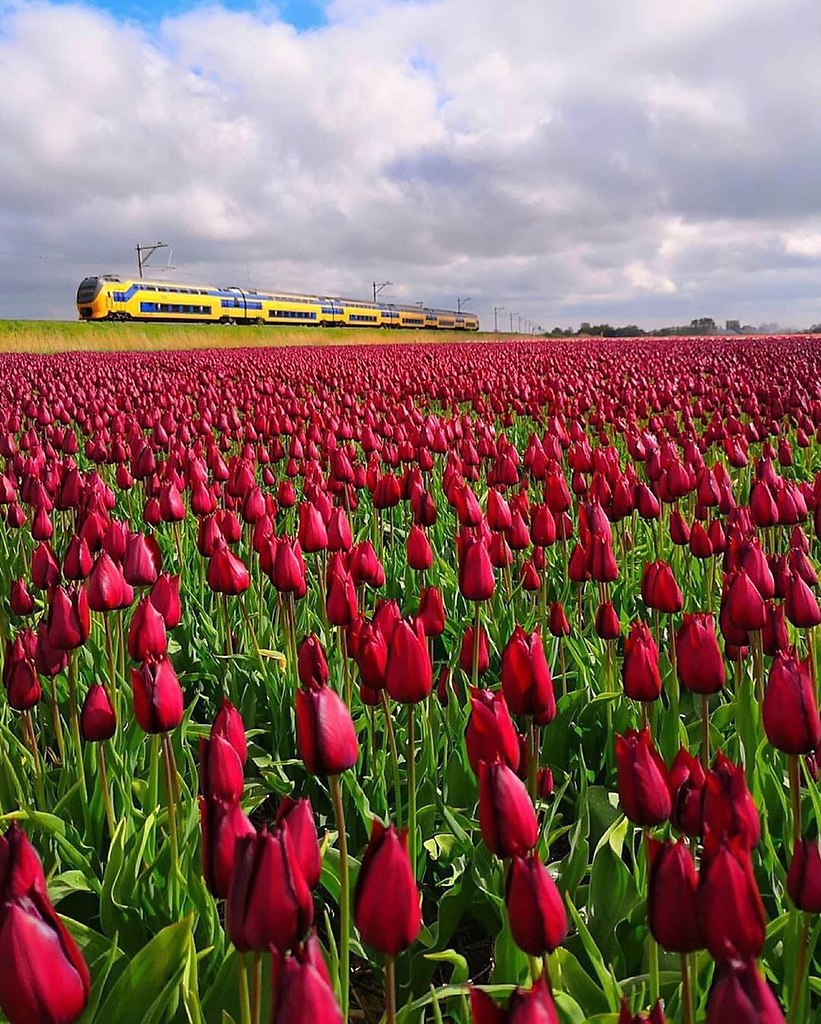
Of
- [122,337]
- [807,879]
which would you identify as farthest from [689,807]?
[122,337]

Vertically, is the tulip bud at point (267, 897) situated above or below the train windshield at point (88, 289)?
below

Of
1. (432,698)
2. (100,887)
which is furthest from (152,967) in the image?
(432,698)

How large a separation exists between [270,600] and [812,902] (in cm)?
329

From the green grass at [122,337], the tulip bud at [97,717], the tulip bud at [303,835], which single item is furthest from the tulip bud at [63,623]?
the green grass at [122,337]

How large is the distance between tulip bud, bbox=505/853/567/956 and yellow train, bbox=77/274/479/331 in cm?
5112

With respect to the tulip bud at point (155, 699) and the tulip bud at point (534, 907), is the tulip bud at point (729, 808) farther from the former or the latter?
the tulip bud at point (155, 699)

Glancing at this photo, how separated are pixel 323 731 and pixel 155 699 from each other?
43cm

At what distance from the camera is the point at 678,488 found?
339 cm

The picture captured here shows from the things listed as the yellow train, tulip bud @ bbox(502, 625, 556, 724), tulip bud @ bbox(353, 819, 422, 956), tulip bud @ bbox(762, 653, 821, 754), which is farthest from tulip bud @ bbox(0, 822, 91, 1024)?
the yellow train

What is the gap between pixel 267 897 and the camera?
90cm

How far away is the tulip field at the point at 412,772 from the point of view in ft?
3.08

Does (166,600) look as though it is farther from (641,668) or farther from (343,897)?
(641,668)

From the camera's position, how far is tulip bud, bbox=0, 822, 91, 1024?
82 centimetres

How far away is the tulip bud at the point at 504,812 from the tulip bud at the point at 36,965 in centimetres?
49
